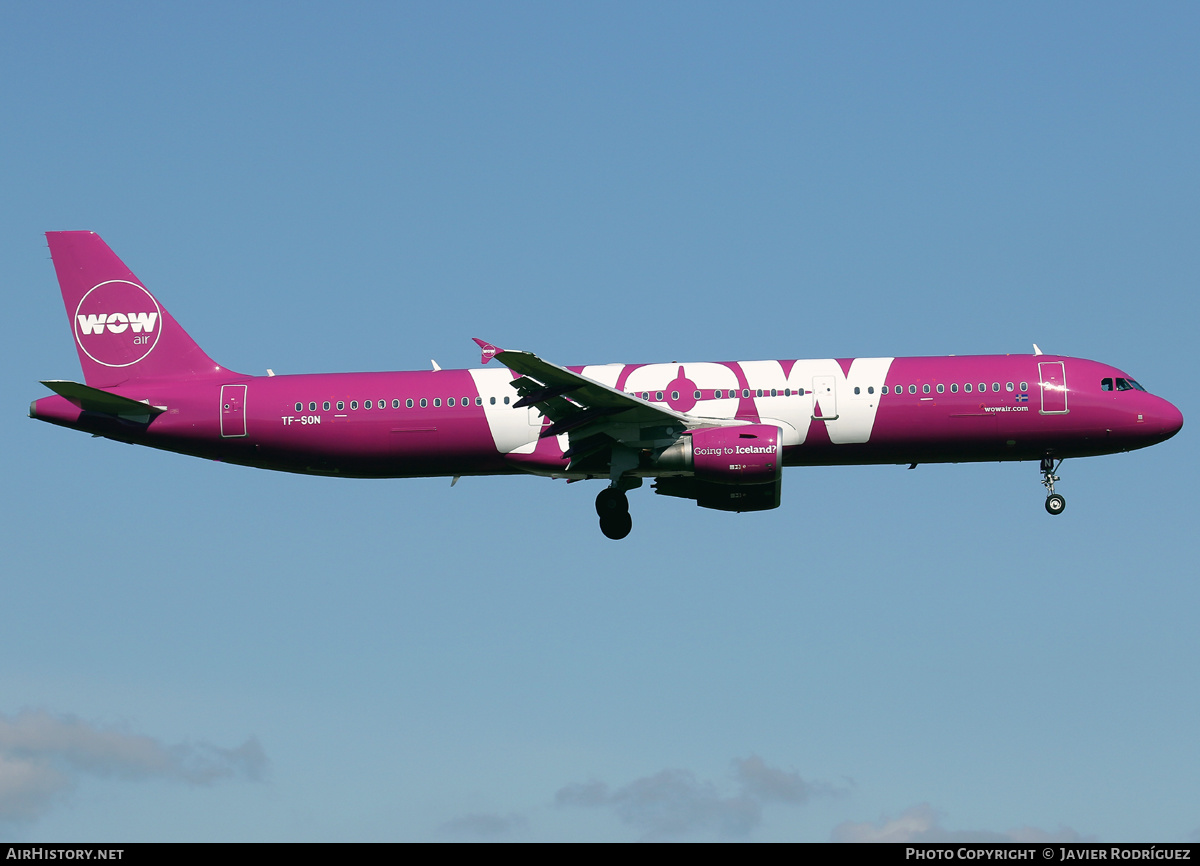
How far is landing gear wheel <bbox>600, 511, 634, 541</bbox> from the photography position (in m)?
42.8

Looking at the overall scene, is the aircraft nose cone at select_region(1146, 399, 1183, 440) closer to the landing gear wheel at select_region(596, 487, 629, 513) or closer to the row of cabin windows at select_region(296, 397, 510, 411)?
the landing gear wheel at select_region(596, 487, 629, 513)

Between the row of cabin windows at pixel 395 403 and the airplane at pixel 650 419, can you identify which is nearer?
the airplane at pixel 650 419

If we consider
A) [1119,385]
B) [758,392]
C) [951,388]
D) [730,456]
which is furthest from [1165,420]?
[730,456]

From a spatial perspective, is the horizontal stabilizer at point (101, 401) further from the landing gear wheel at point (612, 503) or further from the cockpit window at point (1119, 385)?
the cockpit window at point (1119, 385)

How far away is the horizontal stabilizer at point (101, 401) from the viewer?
4072cm

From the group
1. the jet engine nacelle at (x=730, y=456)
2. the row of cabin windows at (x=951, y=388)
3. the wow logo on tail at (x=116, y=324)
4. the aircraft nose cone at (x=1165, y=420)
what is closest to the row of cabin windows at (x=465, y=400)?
the row of cabin windows at (x=951, y=388)

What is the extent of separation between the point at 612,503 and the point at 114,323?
54.1ft

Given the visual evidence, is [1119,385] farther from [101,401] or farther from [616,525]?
[101,401]

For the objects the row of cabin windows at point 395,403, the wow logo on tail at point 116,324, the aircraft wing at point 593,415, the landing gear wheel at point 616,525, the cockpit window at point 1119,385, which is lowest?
the landing gear wheel at point 616,525

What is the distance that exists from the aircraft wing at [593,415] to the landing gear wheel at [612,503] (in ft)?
5.64

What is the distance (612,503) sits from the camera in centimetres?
4278
